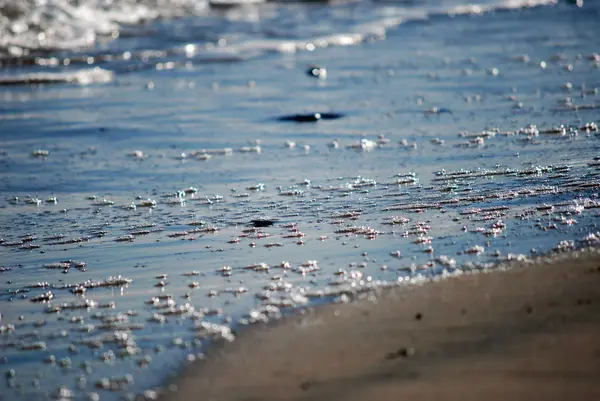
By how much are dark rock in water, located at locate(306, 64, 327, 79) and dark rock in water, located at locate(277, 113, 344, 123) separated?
92.1 inches

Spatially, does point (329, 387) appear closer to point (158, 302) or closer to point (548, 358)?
point (548, 358)

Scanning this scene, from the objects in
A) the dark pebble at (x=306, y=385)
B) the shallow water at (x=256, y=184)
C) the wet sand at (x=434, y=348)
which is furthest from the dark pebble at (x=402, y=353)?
the shallow water at (x=256, y=184)

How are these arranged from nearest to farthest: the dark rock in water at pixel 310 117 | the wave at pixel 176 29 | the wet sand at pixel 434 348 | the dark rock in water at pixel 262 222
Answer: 1. the wet sand at pixel 434 348
2. the dark rock in water at pixel 262 222
3. the dark rock in water at pixel 310 117
4. the wave at pixel 176 29

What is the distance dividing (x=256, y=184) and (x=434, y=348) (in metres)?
3.11

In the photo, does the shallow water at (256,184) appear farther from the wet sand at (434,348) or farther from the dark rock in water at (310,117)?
the wet sand at (434,348)

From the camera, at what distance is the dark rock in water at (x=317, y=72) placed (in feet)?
→ 36.7

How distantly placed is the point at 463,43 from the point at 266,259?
9.02 meters

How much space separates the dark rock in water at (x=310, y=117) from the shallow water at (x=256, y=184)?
109 mm

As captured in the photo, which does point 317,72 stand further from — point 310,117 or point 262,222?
point 262,222

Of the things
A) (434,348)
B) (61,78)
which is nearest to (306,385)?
(434,348)

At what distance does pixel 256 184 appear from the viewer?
21.5 ft

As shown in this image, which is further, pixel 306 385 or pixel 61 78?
pixel 61 78

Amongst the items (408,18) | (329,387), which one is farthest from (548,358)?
(408,18)

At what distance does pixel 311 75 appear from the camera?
1125cm
